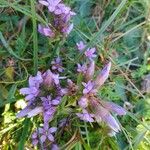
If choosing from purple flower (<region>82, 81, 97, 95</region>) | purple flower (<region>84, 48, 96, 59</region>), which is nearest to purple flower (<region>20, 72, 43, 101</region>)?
purple flower (<region>82, 81, 97, 95</region>)

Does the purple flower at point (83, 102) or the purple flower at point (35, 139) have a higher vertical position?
the purple flower at point (83, 102)

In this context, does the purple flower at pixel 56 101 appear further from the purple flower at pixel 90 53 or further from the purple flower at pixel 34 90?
the purple flower at pixel 90 53

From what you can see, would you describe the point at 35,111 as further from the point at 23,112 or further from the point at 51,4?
the point at 51,4

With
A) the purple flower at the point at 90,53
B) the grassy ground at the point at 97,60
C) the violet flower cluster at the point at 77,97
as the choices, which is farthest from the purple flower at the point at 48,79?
the purple flower at the point at 90,53

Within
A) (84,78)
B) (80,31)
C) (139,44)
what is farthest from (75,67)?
(139,44)

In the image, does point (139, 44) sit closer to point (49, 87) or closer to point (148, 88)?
point (148, 88)

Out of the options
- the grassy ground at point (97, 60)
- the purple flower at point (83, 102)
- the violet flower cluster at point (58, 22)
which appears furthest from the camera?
the grassy ground at point (97, 60)

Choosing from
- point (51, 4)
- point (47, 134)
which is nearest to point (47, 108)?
point (47, 134)

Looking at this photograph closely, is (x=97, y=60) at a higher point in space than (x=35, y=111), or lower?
higher
